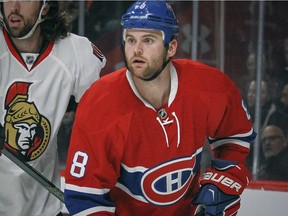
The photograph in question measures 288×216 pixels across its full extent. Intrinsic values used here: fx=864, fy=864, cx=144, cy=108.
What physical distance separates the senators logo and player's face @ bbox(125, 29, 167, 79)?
505mm

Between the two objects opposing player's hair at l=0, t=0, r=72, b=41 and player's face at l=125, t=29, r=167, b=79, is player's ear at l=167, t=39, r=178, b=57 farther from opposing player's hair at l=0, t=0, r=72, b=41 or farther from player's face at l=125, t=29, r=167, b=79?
opposing player's hair at l=0, t=0, r=72, b=41

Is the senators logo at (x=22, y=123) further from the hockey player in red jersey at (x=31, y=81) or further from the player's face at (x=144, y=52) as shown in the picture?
the player's face at (x=144, y=52)

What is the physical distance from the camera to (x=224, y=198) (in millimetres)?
2334

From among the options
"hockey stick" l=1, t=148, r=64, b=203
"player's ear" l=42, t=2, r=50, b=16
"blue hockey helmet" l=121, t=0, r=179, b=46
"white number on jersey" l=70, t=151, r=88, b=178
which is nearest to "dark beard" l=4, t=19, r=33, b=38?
"player's ear" l=42, t=2, r=50, b=16

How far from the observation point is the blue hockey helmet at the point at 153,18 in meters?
2.19

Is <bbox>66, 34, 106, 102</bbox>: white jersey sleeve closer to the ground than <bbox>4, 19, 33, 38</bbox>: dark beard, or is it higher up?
closer to the ground

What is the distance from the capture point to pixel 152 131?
87.4 inches

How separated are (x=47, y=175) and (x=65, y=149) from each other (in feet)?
1.82

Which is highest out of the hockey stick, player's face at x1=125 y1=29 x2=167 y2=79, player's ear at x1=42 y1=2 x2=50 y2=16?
player's ear at x1=42 y1=2 x2=50 y2=16

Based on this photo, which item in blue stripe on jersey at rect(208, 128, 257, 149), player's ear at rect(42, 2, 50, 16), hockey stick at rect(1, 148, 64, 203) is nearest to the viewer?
blue stripe on jersey at rect(208, 128, 257, 149)

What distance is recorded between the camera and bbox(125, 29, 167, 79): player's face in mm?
2186

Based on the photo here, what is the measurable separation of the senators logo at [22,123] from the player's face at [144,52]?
1.66 feet

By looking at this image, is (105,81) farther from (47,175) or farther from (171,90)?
(47,175)

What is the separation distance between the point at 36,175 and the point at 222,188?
576 millimetres
